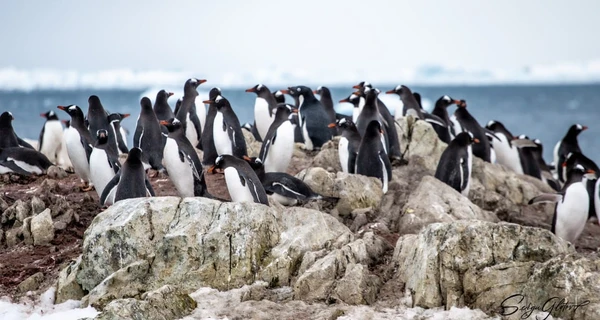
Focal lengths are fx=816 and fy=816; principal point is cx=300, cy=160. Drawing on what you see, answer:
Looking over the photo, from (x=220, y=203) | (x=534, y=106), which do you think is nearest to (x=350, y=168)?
→ (x=220, y=203)

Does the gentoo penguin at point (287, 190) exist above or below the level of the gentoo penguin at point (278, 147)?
below

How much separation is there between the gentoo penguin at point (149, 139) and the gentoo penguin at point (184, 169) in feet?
3.12

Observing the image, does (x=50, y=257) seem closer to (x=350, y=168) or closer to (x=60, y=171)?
(x=60, y=171)

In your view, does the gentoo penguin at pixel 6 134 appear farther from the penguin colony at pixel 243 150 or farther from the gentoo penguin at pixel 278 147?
the gentoo penguin at pixel 278 147

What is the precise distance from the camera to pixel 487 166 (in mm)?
12844

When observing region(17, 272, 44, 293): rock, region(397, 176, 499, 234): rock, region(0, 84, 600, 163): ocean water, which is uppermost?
region(397, 176, 499, 234): rock

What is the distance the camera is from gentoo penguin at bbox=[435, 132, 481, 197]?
433 inches

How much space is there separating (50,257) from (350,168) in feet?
14.9

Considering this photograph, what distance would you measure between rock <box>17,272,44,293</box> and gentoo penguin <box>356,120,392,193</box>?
4.66 metres

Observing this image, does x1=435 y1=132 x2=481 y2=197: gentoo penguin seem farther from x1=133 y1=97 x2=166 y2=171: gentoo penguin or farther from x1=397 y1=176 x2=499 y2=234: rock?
x1=133 y1=97 x2=166 y2=171: gentoo penguin

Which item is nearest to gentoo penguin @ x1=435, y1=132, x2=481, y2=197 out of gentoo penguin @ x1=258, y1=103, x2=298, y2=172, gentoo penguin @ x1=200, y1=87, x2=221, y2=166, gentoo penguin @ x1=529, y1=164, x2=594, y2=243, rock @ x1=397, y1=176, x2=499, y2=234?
rock @ x1=397, y1=176, x2=499, y2=234

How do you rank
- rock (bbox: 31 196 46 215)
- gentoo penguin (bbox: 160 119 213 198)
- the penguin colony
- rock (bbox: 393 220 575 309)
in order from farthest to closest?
gentoo penguin (bbox: 160 119 213 198) < the penguin colony < rock (bbox: 31 196 46 215) < rock (bbox: 393 220 575 309)

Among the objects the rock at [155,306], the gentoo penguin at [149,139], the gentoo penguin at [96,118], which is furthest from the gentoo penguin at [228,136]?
the rock at [155,306]

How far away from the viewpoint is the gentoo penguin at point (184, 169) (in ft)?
30.8
